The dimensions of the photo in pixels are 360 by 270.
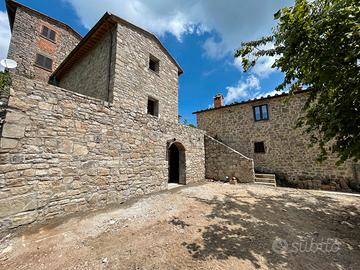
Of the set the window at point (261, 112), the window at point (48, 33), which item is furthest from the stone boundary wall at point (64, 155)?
the window at point (48, 33)

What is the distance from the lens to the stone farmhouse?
3.40 m

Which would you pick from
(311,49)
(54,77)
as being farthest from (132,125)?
(54,77)

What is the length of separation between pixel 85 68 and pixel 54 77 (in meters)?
4.55

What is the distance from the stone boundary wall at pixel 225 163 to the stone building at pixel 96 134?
23 centimetres

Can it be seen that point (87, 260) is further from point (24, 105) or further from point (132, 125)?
point (132, 125)

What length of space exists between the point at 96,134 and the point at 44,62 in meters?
12.6

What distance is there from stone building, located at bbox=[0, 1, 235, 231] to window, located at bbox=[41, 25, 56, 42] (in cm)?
402

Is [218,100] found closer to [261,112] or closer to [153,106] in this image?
[261,112]

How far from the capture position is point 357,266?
7.23ft

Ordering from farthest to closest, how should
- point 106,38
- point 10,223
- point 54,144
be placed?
point 106,38 → point 54,144 → point 10,223

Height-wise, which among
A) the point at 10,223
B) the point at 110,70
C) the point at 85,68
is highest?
the point at 85,68

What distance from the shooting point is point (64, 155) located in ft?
12.7

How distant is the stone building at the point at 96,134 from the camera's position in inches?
130

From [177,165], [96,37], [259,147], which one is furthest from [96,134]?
[259,147]
